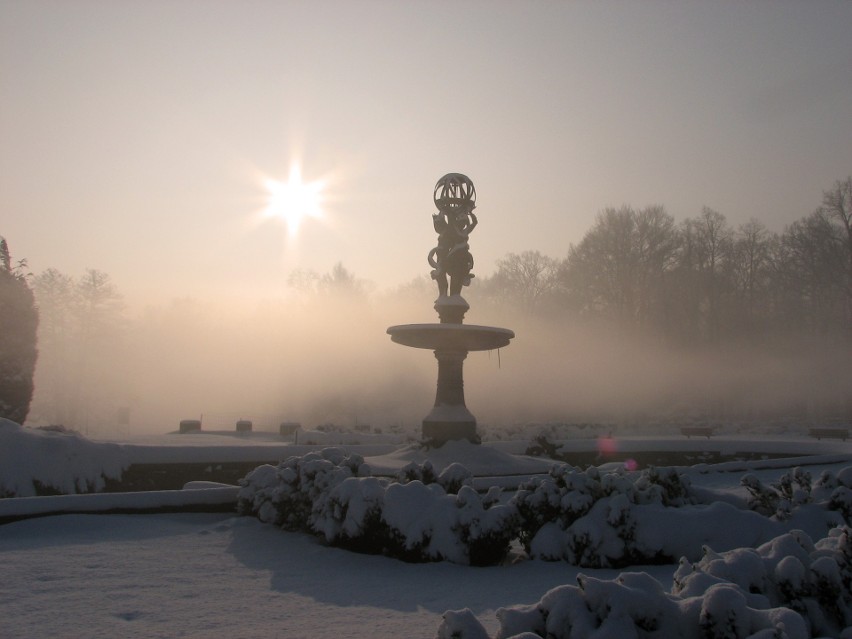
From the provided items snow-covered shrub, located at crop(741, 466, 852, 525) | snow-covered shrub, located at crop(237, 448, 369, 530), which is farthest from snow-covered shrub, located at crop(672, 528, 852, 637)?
snow-covered shrub, located at crop(237, 448, 369, 530)

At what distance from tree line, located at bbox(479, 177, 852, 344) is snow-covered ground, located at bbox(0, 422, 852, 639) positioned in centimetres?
3744

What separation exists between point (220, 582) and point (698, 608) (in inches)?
168

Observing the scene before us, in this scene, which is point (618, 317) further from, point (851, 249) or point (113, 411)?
point (113, 411)

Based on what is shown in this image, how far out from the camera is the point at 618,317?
141ft

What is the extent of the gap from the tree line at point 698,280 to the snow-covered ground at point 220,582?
37.4 m

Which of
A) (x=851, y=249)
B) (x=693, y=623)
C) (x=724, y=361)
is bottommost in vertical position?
(x=693, y=623)

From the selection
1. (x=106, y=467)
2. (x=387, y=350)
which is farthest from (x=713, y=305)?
(x=106, y=467)

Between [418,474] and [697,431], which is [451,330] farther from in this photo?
[697,431]

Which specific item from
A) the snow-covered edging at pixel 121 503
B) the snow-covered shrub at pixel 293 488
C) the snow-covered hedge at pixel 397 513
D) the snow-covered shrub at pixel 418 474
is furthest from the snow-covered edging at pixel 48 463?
the snow-covered shrub at pixel 418 474

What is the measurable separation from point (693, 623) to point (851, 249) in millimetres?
41756

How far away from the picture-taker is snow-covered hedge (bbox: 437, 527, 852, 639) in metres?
3.26

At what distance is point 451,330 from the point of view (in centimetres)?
1571

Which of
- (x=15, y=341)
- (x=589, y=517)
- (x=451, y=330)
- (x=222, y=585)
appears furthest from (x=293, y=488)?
(x=15, y=341)

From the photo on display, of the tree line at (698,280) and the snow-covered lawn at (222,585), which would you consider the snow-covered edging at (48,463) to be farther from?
the tree line at (698,280)
